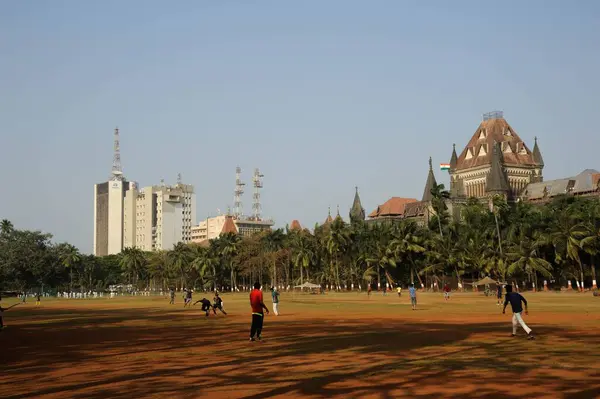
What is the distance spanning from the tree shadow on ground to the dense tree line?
2279 inches

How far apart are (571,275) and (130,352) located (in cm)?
7338

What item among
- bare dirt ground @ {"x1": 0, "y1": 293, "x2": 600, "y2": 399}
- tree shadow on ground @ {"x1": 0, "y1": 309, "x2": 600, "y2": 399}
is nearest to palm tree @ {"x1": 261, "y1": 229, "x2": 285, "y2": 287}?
bare dirt ground @ {"x1": 0, "y1": 293, "x2": 600, "y2": 399}

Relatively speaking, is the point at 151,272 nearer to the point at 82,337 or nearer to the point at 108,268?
the point at 108,268

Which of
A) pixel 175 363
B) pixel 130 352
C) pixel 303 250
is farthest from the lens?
pixel 303 250

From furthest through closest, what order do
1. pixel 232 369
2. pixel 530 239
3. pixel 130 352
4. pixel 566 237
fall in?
1. pixel 530 239
2. pixel 566 237
3. pixel 130 352
4. pixel 232 369

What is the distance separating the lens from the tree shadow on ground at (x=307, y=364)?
1407cm

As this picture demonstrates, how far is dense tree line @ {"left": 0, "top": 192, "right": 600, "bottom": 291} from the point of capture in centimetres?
8356

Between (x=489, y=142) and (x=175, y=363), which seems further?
(x=489, y=142)

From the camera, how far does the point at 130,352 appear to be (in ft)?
72.5

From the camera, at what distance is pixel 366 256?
106750mm

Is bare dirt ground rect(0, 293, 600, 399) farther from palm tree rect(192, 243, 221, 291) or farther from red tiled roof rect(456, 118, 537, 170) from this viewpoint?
red tiled roof rect(456, 118, 537, 170)

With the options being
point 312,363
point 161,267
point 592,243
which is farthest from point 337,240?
point 312,363

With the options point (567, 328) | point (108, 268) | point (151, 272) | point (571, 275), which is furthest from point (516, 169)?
point (567, 328)

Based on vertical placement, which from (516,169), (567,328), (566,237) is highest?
(516,169)
